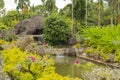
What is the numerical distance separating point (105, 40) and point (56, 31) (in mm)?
11664

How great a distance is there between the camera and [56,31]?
3384 cm

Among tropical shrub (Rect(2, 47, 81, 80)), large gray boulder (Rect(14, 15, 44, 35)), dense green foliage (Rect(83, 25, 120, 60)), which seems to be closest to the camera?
tropical shrub (Rect(2, 47, 81, 80))

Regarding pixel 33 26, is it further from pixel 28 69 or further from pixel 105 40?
pixel 28 69

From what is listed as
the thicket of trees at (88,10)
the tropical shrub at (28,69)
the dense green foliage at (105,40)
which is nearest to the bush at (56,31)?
the thicket of trees at (88,10)

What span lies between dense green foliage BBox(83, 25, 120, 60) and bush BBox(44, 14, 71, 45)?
7856mm

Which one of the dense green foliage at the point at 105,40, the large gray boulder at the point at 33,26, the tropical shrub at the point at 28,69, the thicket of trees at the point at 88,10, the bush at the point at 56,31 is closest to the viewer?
the tropical shrub at the point at 28,69

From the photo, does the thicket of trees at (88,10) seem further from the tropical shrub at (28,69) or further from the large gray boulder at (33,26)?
the tropical shrub at (28,69)

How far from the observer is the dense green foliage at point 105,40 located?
2155 cm

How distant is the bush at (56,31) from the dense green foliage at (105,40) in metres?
7.86

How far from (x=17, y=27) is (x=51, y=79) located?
34696 mm

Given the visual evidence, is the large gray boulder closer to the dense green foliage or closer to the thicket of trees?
the thicket of trees

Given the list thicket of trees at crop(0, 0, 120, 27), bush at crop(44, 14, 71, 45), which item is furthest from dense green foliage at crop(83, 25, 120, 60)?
thicket of trees at crop(0, 0, 120, 27)

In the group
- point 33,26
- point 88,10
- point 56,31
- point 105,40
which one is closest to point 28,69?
point 105,40

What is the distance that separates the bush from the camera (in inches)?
1330
